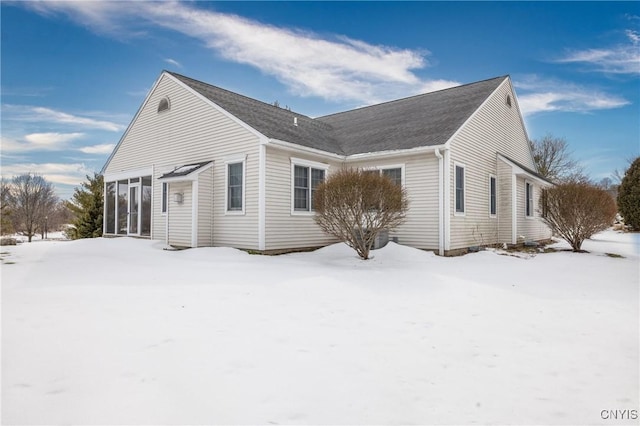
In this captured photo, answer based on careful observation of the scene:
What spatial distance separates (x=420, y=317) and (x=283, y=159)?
793cm

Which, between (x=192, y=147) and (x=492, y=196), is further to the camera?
(x=492, y=196)

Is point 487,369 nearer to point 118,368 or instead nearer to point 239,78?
point 118,368

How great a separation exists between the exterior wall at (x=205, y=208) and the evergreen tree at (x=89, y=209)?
1050 centimetres

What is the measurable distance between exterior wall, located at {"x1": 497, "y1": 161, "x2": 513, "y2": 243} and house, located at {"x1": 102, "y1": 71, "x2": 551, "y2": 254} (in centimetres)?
4

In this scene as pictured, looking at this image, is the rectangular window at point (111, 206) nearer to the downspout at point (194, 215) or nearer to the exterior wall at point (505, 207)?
the downspout at point (194, 215)

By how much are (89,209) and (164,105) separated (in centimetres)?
931

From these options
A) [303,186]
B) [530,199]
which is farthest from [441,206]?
[530,199]

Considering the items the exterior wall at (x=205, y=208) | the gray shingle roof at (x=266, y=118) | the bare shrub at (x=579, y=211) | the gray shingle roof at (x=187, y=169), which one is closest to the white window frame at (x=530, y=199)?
the bare shrub at (x=579, y=211)

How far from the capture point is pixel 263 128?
38.0 ft

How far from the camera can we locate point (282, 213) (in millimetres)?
11539

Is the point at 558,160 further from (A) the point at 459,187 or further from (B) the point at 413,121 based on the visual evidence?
(A) the point at 459,187

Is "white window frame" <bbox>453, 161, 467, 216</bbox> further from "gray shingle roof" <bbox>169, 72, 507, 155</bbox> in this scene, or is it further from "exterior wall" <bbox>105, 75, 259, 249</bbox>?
"exterior wall" <bbox>105, 75, 259, 249</bbox>

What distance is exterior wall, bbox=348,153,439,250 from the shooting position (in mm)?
11820

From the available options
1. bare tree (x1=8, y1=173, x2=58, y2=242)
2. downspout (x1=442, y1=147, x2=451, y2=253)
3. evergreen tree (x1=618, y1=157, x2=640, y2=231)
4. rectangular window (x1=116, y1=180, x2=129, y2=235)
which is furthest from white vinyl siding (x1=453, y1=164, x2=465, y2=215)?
bare tree (x1=8, y1=173, x2=58, y2=242)
